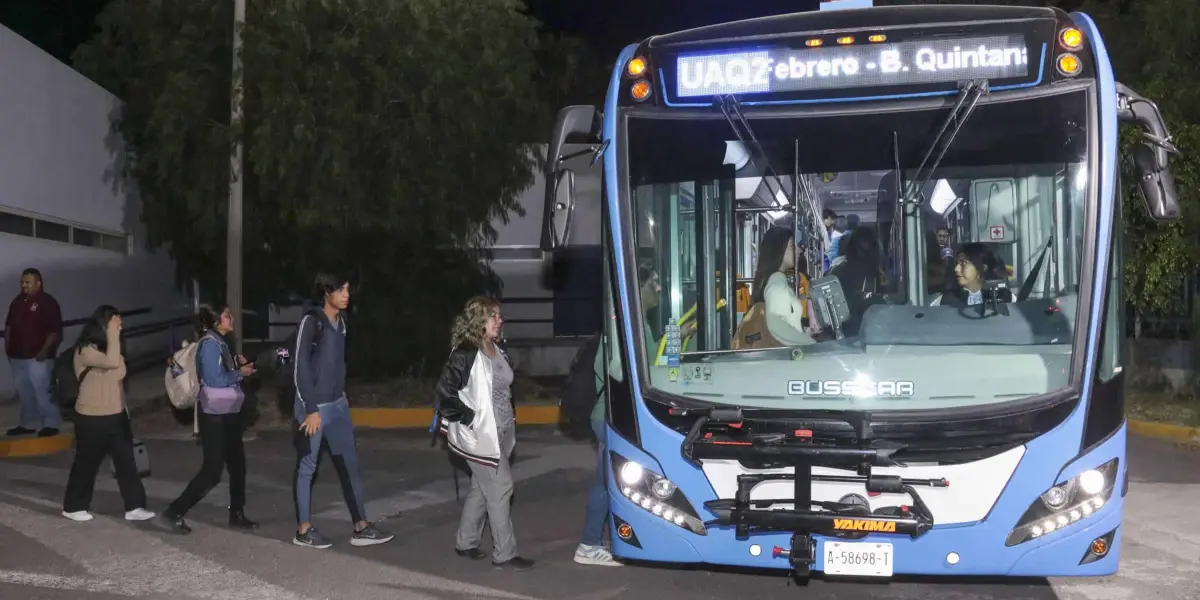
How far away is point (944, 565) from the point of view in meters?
5.89

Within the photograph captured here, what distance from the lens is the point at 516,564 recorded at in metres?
7.62

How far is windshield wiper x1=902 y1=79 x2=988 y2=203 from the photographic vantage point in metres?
6.31

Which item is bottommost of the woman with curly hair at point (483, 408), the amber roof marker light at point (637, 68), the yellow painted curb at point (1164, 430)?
the yellow painted curb at point (1164, 430)

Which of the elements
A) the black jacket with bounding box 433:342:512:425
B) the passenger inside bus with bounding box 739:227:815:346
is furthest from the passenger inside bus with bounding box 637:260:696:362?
the black jacket with bounding box 433:342:512:425

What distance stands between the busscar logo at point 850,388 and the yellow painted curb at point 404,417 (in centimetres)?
899

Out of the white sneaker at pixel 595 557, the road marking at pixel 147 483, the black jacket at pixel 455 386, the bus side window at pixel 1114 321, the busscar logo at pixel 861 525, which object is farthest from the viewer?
the road marking at pixel 147 483

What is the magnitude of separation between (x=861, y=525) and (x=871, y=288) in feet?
4.31

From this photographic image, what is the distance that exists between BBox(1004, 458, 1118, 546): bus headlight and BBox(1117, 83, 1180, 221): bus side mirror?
1.42 metres

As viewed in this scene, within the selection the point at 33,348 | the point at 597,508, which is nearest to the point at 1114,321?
the point at 597,508

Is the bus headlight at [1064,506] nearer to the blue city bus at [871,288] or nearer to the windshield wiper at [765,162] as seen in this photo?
the blue city bus at [871,288]

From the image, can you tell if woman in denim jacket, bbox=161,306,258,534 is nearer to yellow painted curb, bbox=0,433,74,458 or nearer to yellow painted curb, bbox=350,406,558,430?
yellow painted curb, bbox=0,433,74,458

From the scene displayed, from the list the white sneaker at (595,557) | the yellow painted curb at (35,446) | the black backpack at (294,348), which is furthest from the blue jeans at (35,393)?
the white sneaker at (595,557)

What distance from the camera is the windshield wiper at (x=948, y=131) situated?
249 inches

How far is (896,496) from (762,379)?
90 centimetres
